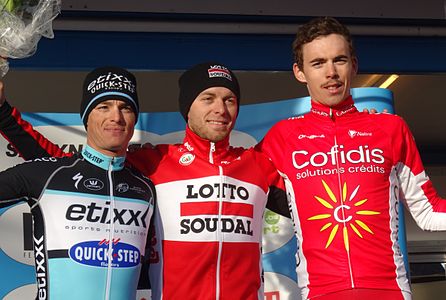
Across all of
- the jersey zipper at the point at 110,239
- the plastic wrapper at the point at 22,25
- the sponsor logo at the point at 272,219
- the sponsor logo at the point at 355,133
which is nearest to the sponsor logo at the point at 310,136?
the sponsor logo at the point at 355,133

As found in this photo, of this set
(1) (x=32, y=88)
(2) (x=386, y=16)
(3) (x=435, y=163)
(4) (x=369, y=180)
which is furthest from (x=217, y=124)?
(3) (x=435, y=163)

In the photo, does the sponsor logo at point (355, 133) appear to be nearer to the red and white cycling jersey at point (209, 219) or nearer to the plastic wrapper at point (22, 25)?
the red and white cycling jersey at point (209, 219)

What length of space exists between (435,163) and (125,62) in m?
6.15

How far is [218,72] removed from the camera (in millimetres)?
2768

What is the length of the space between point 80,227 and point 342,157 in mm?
1072

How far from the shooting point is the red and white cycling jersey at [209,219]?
247 centimetres

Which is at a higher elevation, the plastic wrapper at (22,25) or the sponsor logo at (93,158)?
the plastic wrapper at (22,25)

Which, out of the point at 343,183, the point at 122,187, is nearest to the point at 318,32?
the point at 343,183

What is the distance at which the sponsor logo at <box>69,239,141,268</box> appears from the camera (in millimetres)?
2383

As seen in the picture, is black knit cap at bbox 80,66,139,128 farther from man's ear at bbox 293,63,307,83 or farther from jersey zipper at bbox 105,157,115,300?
man's ear at bbox 293,63,307,83

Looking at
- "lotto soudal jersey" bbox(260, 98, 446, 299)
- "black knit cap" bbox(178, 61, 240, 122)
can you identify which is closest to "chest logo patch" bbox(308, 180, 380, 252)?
"lotto soudal jersey" bbox(260, 98, 446, 299)

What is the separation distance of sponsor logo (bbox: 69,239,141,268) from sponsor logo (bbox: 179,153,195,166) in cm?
44

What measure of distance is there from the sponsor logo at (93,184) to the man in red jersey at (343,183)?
2.45ft

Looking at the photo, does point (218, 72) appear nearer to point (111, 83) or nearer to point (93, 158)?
point (111, 83)
